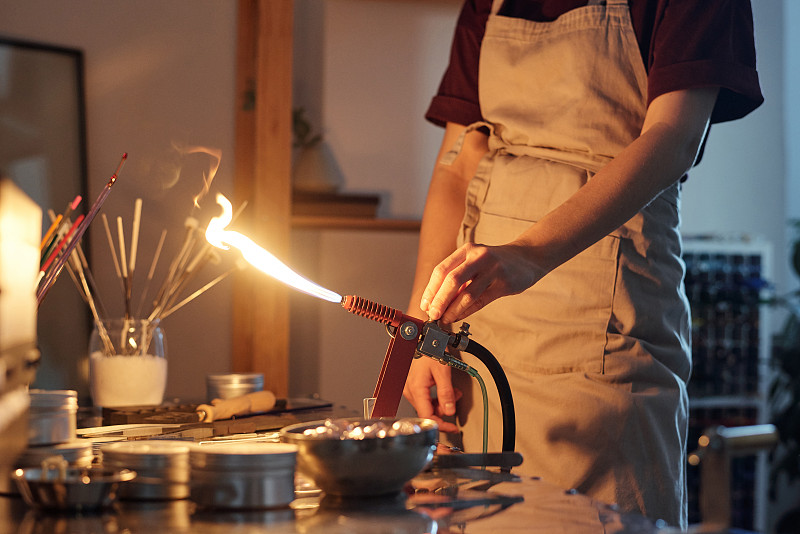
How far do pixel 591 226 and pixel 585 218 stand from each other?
1 centimetres

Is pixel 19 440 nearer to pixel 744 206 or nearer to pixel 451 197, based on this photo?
pixel 451 197

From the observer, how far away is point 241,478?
61 centimetres

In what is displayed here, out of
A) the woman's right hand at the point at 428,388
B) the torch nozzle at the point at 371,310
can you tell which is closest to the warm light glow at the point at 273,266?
the torch nozzle at the point at 371,310

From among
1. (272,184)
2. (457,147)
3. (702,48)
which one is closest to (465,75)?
(457,147)

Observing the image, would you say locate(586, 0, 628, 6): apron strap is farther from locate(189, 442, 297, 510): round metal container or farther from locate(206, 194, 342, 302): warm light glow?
locate(189, 442, 297, 510): round metal container

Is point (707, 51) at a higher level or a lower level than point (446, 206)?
higher

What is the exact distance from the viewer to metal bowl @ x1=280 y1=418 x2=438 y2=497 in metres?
0.63

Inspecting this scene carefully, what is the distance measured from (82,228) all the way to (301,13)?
1339mm

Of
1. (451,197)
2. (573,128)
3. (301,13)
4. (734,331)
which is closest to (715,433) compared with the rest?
(573,128)

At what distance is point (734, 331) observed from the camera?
285cm

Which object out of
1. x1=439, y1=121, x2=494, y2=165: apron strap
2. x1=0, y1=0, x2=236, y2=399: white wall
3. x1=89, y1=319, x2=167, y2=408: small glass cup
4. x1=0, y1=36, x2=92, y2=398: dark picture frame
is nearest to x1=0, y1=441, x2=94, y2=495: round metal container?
x1=89, y1=319, x2=167, y2=408: small glass cup

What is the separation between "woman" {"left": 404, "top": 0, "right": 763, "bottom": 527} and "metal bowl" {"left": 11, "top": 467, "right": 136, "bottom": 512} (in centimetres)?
38

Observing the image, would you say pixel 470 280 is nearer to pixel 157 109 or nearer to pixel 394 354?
pixel 394 354

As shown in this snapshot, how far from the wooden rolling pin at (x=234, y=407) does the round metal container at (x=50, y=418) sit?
0.24 meters
